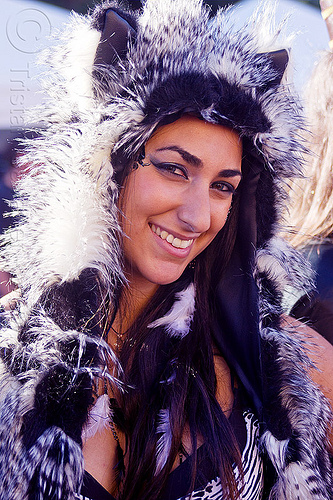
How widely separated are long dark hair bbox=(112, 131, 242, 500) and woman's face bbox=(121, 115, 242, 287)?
94mm

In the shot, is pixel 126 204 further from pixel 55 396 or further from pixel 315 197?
pixel 315 197

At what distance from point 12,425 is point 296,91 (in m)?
1.40

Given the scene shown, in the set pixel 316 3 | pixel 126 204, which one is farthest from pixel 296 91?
pixel 316 3

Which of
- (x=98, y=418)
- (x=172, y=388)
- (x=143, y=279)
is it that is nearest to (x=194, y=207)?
(x=143, y=279)

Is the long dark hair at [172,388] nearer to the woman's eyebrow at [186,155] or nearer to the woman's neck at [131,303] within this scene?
the woman's neck at [131,303]

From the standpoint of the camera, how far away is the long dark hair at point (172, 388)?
4.40 feet

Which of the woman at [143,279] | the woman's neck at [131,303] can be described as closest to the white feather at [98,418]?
the woman at [143,279]

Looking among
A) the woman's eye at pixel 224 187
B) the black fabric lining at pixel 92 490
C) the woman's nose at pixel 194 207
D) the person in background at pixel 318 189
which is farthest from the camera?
the person in background at pixel 318 189

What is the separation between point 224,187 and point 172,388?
0.69 m

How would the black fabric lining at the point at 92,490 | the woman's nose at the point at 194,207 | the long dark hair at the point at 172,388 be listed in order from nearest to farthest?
the black fabric lining at the point at 92,490
the long dark hair at the point at 172,388
the woman's nose at the point at 194,207

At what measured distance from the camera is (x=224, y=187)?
1.58 m

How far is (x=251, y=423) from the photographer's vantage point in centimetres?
152

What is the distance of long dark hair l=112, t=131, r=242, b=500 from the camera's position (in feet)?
4.40

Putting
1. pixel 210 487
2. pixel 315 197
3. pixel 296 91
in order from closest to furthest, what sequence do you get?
pixel 210 487, pixel 296 91, pixel 315 197
